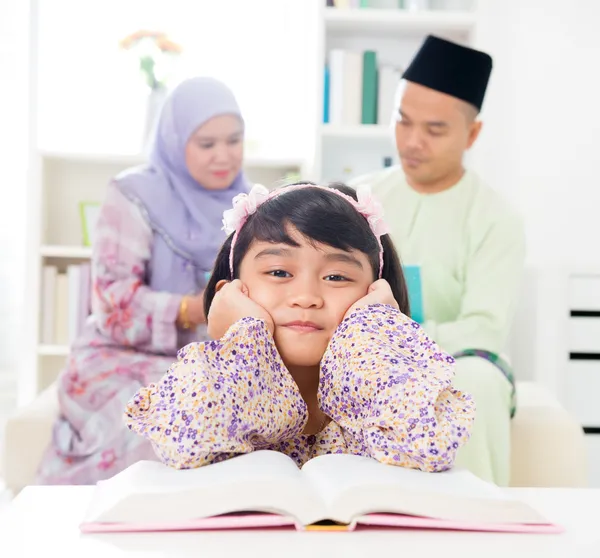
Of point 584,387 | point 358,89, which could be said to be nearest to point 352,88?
point 358,89

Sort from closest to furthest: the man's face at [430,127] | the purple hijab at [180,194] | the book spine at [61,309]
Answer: the man's face at [430,127] → the purple hijab at [180,194] → the book spine at [61,309]

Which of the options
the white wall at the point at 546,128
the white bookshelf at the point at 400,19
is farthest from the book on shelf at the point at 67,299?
the white bookshelf at the point at 400,19

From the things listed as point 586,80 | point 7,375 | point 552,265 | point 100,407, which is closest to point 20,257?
point 7,375

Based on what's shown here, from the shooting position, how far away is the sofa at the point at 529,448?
194 cm

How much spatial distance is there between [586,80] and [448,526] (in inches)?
126

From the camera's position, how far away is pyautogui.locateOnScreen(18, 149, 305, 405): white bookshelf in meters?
3.27

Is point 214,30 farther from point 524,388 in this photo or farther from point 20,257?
point 524,388

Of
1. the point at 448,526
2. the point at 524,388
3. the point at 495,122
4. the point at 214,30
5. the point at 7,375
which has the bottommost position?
the point at 7,375

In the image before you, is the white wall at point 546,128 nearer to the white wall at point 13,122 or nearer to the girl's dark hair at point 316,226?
the white wall at point 13,122

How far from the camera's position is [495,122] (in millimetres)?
3574

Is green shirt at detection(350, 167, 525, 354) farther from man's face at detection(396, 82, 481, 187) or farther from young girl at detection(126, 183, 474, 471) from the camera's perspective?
young girl at detection(126, 183, 474, 471)

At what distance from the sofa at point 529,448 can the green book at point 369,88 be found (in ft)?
4.89

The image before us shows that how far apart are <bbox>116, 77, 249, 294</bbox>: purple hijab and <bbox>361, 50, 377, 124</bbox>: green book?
1016mm

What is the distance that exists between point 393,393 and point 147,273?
136 centimetres
